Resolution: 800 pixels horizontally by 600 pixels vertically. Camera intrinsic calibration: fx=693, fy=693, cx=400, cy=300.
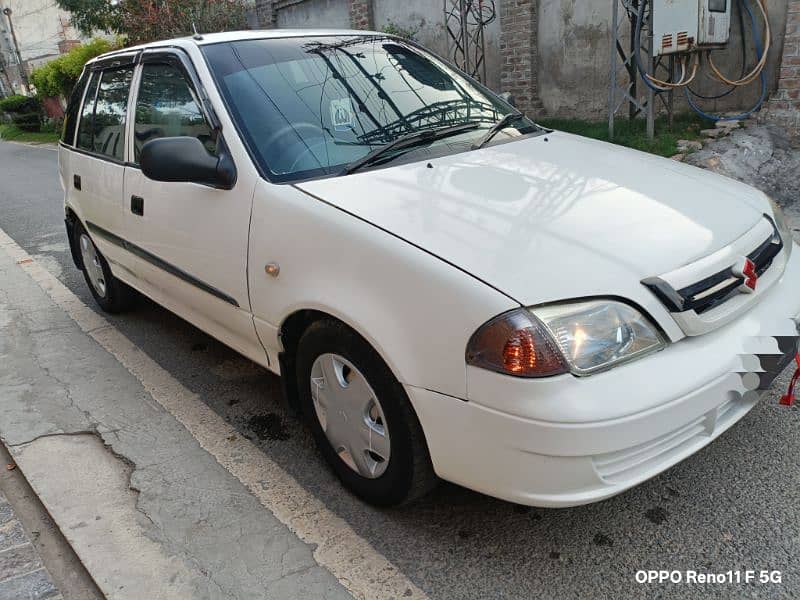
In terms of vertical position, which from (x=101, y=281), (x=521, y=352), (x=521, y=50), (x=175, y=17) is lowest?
(x=101, y=281)

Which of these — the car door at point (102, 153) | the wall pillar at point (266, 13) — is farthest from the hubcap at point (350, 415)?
the wall pillar at point (266, 13)

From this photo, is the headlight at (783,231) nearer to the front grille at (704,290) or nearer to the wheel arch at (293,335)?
the front grille at (704,290)

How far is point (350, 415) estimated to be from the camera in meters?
2.51

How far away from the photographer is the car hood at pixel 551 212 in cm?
204

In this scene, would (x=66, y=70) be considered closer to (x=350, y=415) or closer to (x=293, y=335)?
(x=293, y=335)

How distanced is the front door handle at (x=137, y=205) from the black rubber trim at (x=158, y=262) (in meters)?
0.20

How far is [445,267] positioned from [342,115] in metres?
1.22

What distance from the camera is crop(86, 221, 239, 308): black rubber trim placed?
3.04 meters

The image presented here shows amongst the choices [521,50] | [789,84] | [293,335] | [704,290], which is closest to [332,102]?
[293,335]

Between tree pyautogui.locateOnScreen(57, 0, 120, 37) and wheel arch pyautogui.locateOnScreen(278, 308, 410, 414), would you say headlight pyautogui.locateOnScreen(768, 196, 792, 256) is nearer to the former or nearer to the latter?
wheel arch pyautogui.locateOnScreen(278, 308, 410, 414)

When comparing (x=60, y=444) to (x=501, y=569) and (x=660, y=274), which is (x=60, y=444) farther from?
(x=660, y=274)

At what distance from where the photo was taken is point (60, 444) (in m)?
3.21

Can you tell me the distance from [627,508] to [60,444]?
2.50m

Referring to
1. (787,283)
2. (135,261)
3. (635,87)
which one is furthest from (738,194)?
(635,87)
